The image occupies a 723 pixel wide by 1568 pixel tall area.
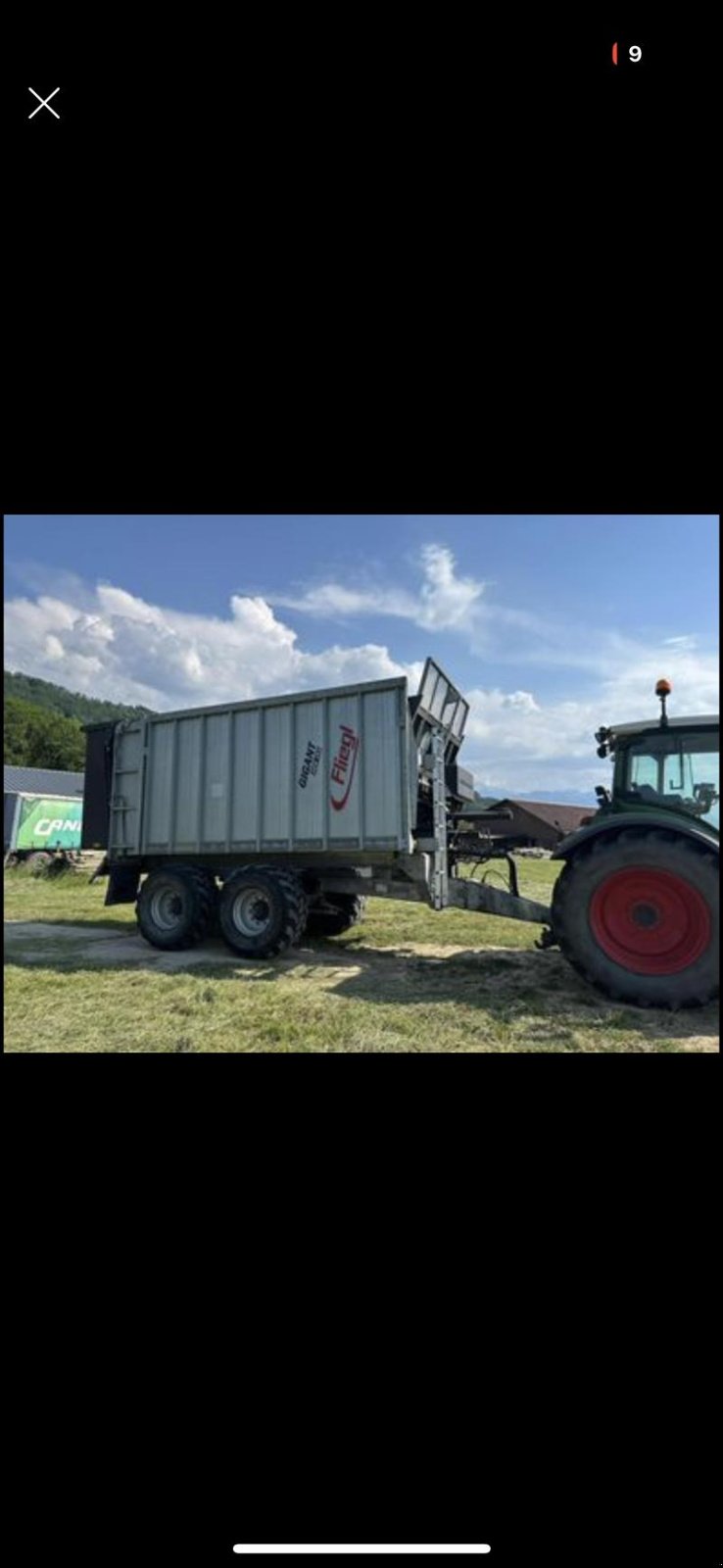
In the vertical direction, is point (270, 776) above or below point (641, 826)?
above

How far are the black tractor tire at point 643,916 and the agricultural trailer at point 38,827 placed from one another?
14727mm

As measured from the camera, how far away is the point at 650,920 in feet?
14.1

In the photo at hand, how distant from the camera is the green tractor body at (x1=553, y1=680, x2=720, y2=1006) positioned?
416 cm

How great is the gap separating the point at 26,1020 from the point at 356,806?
3.19 metres

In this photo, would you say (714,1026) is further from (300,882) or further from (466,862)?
(300,882)

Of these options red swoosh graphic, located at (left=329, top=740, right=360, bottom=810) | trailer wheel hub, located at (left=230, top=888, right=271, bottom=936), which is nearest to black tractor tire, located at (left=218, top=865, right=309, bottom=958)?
trailer wheel hub, located at (left=230, top=888, right=271, bottom=936)

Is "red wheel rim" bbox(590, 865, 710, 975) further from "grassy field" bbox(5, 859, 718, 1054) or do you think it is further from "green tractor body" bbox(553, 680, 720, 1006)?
"grassy field" bbox(5, 859, 718, 1054)

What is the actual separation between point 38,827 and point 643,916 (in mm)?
17276

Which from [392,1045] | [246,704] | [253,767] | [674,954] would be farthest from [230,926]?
[674,954]

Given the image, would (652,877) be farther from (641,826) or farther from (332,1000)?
(332,1000)

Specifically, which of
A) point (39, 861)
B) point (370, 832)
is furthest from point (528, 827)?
point (39, 861)

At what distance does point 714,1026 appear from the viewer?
4.02 metres

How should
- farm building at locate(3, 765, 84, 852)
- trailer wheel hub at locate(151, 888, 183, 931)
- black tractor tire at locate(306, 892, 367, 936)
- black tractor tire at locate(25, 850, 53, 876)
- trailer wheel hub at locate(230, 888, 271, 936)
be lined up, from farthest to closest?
farm building at locate(3, 765, 84, 852), black tractor tire at locate(25, 850, 53, 876), black tractor tire at locate(306, 892, 367, 936), trailer wheel hub at locate(151, 888, 183, 931), trailer wheel hub at locate(230, 888, 271, 936)

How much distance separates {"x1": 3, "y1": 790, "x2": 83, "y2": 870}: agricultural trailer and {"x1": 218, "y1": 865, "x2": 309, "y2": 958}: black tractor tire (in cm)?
1140
